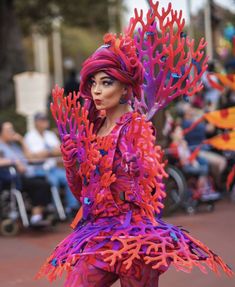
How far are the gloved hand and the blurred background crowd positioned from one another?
0.73 metres

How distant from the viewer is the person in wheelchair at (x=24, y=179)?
33.4ft

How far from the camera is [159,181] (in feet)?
13.5

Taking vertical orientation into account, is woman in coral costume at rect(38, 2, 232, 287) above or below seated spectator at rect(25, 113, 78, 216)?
above

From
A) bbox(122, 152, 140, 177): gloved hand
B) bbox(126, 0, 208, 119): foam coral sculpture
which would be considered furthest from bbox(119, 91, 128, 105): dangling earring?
bbox(122, 152, 140, 177): gloved hand

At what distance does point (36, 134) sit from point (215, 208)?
3.18m

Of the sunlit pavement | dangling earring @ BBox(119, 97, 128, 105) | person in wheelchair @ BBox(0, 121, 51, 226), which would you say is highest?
dangling earring @ BBox(119, 97, 128, 105)

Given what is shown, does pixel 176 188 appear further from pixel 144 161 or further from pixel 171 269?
pixel 144 161

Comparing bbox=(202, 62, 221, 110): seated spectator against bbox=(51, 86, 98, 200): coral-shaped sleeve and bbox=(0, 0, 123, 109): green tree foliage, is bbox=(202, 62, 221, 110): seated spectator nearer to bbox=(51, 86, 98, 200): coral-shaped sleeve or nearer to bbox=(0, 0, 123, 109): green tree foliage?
bbox=(0, 0, 123, 109): green tree foliage

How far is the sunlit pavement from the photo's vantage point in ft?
23.5

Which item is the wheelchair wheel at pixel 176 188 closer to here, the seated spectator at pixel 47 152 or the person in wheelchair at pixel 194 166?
the person in wheelchair at pixel 194 166

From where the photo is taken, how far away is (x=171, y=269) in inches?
306

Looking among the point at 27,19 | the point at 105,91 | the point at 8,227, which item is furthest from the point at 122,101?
the point at 27,19

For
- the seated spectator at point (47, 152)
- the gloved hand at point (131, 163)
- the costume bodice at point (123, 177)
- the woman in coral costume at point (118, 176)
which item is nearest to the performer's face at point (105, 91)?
the woman in coral costume at point (118, 176)

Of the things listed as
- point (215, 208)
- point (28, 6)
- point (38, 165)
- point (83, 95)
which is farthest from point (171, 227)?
point (28, 6)
